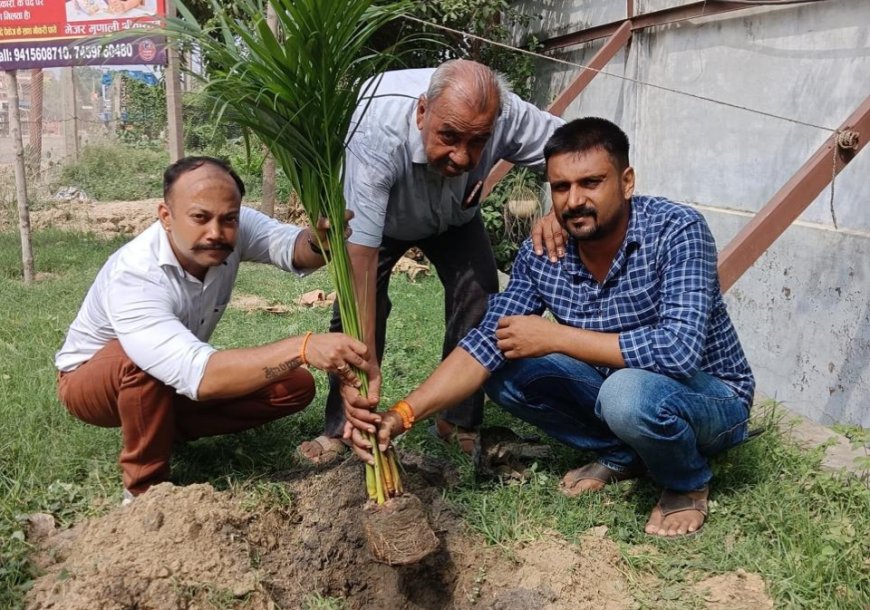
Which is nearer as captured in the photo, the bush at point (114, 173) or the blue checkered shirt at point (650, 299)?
the blue checkered shirt at point (650, 299)

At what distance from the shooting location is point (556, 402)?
2965 mm

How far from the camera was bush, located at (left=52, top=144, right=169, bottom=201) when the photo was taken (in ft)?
40.1

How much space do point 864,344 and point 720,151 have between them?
1593 mm

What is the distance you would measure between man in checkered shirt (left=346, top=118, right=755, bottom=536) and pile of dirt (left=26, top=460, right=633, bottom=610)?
38 cm

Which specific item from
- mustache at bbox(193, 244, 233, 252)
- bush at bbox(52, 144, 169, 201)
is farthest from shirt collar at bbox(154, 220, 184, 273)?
bush at bbox(52, 144, 169, 201)

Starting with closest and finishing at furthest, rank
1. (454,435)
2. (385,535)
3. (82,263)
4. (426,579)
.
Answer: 1. (385,535)
2. (426,579)
3. (454,435)
4. (82,263)

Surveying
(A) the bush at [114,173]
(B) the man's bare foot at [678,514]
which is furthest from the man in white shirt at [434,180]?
(A) the bush at [114,173]

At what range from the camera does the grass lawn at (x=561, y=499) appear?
239 cm

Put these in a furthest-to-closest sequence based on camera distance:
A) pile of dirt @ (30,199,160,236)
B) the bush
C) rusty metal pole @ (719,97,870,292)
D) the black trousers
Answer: the bush, pile of dirt @ (30,199,160,236), the black trousers, rusty metal pole @ (719,97,870,292)

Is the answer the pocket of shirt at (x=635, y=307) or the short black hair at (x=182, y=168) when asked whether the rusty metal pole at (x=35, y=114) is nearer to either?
the short black hair at (x=182, y=168)

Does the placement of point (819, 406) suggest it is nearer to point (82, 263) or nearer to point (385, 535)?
point (385, 535)

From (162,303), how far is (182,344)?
8.8 inches

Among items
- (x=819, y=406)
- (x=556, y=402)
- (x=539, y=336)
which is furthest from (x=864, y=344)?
(x=539, y=336)

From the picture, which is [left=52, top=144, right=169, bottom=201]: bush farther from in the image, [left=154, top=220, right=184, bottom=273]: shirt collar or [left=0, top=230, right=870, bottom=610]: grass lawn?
[left=154, top=220, right=184, bottom=273]: shirt collar
